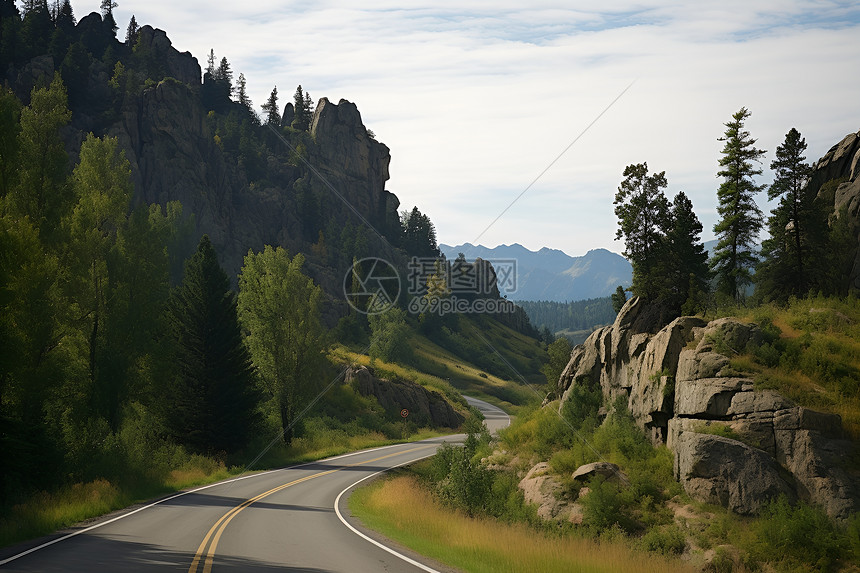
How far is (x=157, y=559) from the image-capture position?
49.3ft

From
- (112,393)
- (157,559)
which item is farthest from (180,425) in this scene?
(157,559)

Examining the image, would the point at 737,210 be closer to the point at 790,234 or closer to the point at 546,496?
the point at 790,234

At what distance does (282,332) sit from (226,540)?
3219cm

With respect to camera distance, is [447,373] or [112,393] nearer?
[112,393]

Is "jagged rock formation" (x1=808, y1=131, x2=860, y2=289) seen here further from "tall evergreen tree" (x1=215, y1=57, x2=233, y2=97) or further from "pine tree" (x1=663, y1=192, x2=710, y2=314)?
"tall evergreen tree" (x1=215, y1=57, x2=233, y2=97)

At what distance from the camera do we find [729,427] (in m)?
23.2

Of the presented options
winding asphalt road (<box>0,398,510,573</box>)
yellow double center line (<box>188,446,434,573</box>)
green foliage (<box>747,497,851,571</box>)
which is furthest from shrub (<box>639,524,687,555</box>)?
yellow double center line (<box>188,446,434,573</box>)

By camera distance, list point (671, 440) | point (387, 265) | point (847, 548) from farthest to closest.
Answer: point (387, 265) → point (671, 440) → point (847, 548)

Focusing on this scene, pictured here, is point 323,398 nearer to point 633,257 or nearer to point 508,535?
point 633,257

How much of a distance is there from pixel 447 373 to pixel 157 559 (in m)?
101

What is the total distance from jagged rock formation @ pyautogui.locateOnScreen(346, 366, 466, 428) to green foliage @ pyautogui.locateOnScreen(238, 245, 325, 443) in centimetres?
1721

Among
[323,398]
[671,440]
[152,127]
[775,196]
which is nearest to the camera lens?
[671,440]

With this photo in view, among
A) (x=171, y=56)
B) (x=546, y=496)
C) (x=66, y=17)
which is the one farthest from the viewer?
(x=171, y=56)

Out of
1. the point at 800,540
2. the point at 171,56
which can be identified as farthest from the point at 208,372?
the point at 171,56
